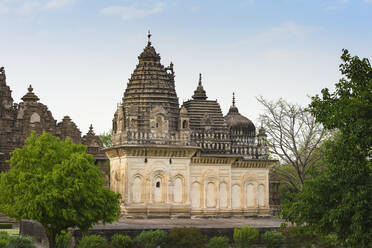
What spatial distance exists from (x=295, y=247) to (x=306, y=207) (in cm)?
992

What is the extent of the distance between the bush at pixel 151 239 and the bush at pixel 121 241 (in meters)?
0.47

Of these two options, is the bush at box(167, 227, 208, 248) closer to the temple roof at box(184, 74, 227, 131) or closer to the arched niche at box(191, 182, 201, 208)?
the arched niche at box(191, 182, 201, 208)

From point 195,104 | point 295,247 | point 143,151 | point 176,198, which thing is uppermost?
point 195,104

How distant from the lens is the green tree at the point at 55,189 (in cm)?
3069

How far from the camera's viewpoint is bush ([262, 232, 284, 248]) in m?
35.3

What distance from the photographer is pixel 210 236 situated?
116 feet

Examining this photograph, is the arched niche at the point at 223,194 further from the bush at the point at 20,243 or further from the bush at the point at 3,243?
the bush at the point at 3,243

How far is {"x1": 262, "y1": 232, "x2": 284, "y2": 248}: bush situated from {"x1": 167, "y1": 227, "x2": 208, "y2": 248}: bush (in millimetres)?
3698

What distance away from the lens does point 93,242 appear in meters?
31.4

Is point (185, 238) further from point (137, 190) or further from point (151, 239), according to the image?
point (137, 190)

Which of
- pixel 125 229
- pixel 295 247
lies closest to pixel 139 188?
pixel 125 229

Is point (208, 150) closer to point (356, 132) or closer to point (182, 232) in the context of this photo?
point (182, 232)

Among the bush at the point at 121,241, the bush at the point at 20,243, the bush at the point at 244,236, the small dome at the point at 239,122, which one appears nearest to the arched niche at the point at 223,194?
the small dome at the point at 239,122

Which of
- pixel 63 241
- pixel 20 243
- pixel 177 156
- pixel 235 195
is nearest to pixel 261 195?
pixel 235 195
